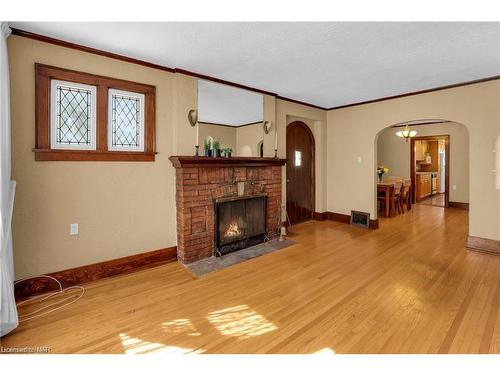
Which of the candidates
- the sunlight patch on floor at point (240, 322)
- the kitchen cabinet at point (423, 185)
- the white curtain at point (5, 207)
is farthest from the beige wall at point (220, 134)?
the kitchen cabinet at point (423, 185)

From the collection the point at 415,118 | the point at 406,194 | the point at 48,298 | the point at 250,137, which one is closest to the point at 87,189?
the point at 48,298

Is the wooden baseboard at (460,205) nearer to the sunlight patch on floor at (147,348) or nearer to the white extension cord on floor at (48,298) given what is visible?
the sunlight patch on floor at (147,348)

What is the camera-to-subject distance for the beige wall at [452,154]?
6.90 meters

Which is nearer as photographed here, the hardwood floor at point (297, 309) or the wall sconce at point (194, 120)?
the hardwood floor at point (297, 309)

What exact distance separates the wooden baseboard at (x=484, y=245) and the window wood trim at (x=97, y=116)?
4.47 meters

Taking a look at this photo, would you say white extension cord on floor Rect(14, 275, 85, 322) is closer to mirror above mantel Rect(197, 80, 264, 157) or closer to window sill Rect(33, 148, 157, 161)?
window sill Rect(33, 148, 157, 161)

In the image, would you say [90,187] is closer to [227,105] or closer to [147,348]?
[147,348]

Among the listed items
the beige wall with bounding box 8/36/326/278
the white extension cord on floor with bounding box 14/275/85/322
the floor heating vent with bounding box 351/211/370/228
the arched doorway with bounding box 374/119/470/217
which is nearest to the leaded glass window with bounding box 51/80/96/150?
the beige wall with bounding box 8/36/326/278

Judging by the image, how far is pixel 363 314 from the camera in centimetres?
217

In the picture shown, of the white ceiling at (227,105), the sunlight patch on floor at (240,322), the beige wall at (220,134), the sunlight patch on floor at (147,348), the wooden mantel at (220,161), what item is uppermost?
the white ceiling at (227,105)

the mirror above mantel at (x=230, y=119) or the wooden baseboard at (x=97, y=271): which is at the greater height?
the mirror above mantel at (x=230, y=119)
